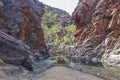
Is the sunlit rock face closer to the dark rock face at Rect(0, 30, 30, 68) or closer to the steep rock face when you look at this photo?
the steep rock face

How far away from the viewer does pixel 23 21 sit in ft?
164

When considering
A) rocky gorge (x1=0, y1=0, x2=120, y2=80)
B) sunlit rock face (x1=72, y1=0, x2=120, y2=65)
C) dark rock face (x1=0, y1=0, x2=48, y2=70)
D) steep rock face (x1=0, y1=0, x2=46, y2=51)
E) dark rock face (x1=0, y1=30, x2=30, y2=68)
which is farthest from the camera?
sunlit rock face (x1=72, y1=0, x2=120, y2=65)

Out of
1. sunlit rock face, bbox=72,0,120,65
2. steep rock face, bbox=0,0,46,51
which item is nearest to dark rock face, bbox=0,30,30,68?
steep rock face, bbox=0,0,46,51

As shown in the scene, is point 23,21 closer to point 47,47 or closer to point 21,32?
point 21,32

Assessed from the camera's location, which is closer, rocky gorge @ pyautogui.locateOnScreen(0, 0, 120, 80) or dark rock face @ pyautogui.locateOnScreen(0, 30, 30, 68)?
rocky gorge @ pyautogui.locateOnScreen(0, 0, 120, 80)

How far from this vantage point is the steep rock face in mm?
41844

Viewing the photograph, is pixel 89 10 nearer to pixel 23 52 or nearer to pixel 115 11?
pixel 115 11

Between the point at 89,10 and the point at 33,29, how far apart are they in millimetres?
51072

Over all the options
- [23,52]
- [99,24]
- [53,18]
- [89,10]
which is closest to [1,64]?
[23,52]

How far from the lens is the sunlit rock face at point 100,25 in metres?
76.8

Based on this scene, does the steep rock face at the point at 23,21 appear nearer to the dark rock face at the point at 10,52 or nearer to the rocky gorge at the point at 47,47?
the rocky gorge at the point at 47,47

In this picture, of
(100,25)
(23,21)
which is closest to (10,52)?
(23,21)

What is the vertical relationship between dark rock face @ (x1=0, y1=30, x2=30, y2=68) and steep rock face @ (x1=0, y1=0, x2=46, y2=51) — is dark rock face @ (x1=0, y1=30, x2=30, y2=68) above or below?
below

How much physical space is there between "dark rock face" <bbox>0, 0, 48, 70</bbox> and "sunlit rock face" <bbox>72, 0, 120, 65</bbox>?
19797mm
